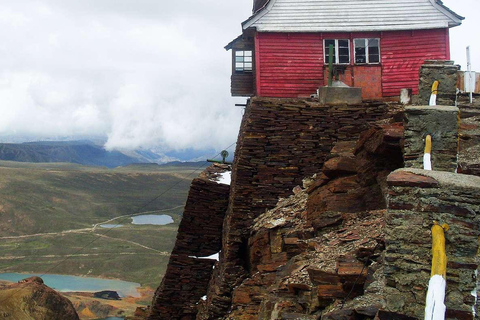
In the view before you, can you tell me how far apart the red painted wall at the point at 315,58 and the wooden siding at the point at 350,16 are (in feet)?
0.87

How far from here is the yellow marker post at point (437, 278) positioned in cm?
465

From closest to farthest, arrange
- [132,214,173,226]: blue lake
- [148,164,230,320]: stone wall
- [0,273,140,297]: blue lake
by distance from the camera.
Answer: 1. [148,164,230,320]: stone wall
2. [0,273,140,297]: blue lake
3. [132,214,173,226]: blue lake

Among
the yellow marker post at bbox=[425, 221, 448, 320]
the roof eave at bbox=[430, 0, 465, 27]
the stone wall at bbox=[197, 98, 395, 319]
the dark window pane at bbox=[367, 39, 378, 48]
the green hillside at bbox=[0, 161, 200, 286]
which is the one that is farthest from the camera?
the green hillside at bbox=[0, 161, 200, 286]

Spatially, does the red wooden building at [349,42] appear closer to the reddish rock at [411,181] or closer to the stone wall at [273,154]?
the stone wall at [273,154]

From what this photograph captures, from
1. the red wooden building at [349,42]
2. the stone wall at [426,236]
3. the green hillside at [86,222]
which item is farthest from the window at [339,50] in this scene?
the green hillside at [86,222]

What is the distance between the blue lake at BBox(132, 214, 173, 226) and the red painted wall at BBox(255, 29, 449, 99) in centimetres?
4374

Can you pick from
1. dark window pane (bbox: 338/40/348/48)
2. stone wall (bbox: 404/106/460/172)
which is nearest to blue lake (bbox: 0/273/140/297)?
dark window pane (bbox: 338/40/348/48)

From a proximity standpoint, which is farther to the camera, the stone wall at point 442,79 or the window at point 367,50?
the window at point 367,50

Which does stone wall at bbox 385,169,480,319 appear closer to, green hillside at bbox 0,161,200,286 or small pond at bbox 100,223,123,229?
green hillside at bbox 0,161,200,286

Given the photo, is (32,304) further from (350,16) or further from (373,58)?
(350,16)

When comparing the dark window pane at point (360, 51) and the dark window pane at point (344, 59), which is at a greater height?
the dark window pane at point (360, 51)

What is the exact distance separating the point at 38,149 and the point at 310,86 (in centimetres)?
12934

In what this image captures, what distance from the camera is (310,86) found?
21422 millimetres

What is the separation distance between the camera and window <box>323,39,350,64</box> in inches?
833
